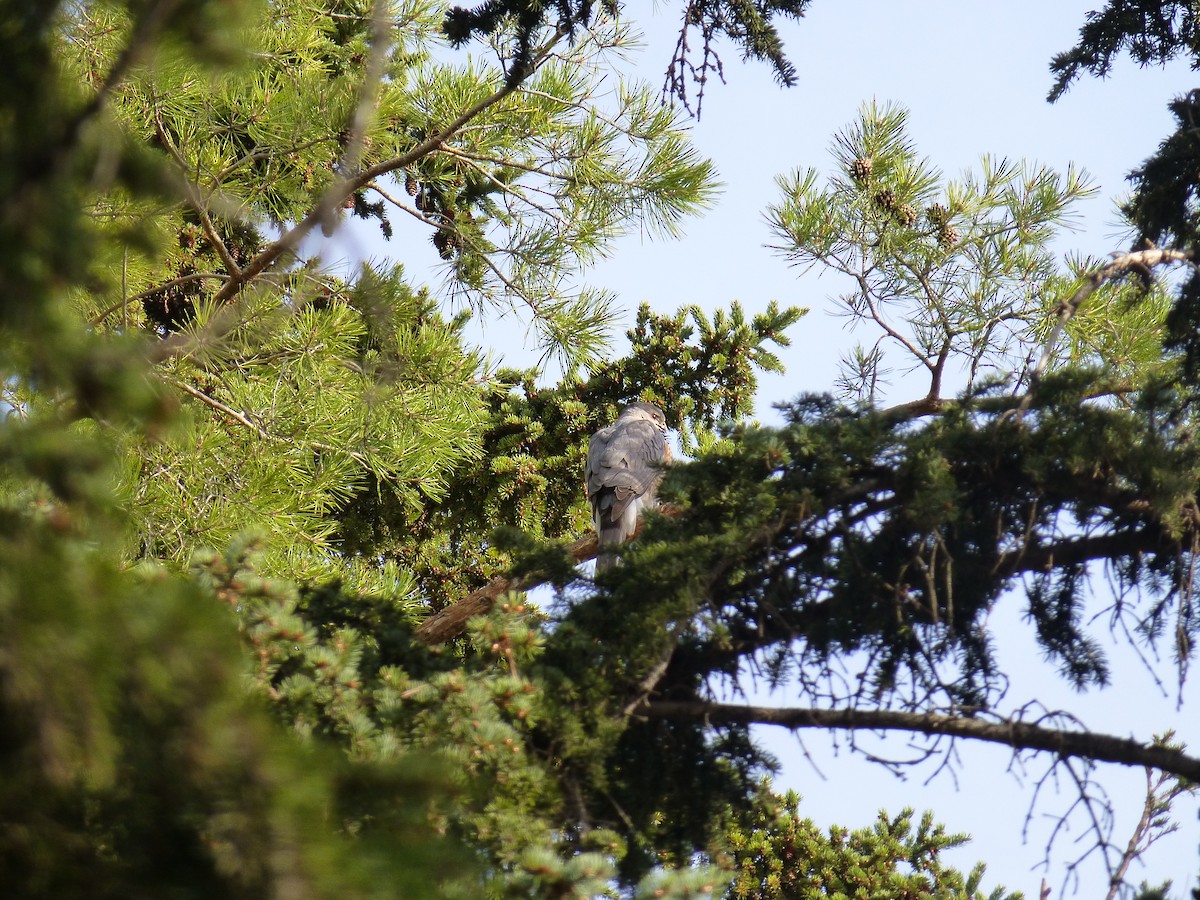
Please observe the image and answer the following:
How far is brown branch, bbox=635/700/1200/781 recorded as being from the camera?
1.95m

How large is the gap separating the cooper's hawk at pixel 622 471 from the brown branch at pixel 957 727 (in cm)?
Result: 369

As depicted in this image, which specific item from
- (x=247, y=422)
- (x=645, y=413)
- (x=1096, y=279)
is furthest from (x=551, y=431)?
(x=1096, y=279)

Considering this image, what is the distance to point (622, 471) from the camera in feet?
19.7

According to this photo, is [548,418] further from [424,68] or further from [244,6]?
[244,6]

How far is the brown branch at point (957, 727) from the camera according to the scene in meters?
1.95

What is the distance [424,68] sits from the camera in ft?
23.1

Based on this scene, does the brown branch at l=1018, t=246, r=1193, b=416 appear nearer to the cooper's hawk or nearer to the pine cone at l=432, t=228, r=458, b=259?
the cooper's hawk

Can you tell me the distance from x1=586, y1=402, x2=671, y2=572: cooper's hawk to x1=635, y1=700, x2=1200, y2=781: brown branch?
3686mm

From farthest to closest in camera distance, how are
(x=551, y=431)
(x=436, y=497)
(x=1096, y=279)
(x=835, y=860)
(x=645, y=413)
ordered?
(x=551, y=431), (x=645, y=413), (x=436, y=497), (x=835, y=860), (x=1096, y=279)

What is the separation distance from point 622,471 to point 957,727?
4027 mm

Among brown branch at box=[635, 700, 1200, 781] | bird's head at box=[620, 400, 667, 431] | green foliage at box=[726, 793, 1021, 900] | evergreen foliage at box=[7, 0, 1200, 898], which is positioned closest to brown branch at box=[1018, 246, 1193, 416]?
evergreen foliage at box=[7, 0, 1200, 898]

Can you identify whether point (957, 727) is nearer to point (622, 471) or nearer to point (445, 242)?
point (622, 471)

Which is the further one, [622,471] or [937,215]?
[622,471]

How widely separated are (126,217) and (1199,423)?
4237mm
